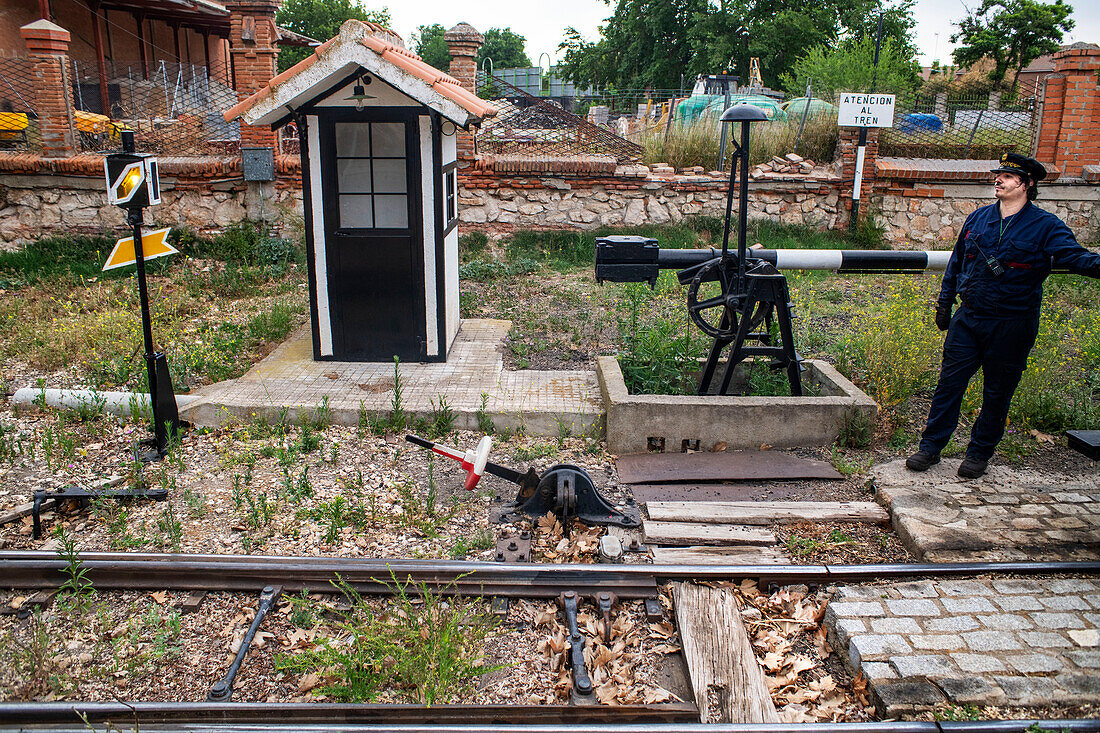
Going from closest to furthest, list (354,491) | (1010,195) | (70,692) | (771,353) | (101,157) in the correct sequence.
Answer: (70,692)
(1010,195)
(354,491)
(771,353)
(101,157)

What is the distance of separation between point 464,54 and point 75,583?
37.1ft

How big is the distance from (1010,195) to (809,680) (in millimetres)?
3569

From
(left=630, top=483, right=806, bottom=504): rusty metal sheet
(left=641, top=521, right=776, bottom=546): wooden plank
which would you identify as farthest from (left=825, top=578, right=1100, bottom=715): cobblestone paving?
→ (left=630, top=483, right=806, bottom=504): rusty metal sheet

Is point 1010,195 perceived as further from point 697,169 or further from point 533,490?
point 697,169

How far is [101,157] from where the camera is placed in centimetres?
1245

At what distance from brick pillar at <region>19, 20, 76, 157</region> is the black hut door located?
7905 millimetres

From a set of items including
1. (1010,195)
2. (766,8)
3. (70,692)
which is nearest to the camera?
(70,692)

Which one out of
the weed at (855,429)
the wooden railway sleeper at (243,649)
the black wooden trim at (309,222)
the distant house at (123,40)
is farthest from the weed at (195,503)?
the distant house at (123,40)

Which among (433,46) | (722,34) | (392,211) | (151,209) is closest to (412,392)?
(392,211)

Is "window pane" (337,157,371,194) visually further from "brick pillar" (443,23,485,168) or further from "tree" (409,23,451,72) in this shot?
"tree" (409,23,451,72)

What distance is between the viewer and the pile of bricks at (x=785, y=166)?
13711 mm

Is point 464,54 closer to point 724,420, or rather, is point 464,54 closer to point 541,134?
point 541,134

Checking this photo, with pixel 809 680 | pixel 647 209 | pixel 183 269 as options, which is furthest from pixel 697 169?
pixel 809 680

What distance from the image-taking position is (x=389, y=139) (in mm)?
7508
